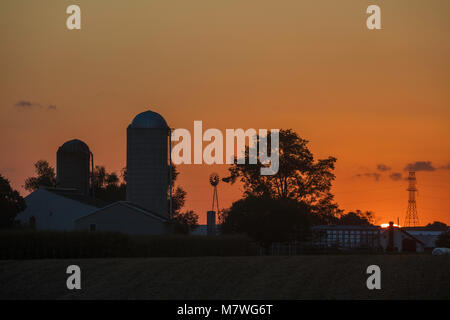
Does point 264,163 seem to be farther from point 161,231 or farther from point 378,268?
point 378,268

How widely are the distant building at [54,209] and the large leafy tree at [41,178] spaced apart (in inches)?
1412

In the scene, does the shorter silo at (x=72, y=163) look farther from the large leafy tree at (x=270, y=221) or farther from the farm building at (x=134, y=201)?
the large leafy tree at (x=270, y=221)

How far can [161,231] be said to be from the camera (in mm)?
69375

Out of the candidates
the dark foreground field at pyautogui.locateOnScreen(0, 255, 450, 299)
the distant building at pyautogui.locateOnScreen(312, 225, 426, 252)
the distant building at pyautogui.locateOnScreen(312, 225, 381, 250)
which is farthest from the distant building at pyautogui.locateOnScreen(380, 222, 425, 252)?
the dark foreground field at pyautogui.locateOnScreen(0, 255, 450, 299)

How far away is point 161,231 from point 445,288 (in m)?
40.4

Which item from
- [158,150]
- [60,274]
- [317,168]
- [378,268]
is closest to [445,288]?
[378,268]

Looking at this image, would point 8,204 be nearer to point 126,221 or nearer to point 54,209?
point 54,209

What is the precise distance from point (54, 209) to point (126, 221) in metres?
10.5

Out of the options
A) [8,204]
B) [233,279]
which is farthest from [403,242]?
[233,279]

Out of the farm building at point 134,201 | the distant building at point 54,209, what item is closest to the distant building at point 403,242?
the farm building at point 134,201

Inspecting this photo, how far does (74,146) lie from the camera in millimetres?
87375

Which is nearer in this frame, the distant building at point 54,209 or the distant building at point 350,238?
the distant building at point 54,209

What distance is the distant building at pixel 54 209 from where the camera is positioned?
75.1m

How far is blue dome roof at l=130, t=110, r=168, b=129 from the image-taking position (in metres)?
74.5
